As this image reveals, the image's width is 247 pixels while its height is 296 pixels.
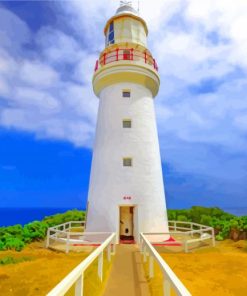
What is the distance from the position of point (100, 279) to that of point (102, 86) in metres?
12.0

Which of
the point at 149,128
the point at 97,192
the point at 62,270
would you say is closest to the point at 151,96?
the point at 149,128

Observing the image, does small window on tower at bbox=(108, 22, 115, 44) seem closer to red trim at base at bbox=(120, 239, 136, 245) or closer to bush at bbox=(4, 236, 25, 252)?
red trim at base at bbox=(120, 239, 136, 245)

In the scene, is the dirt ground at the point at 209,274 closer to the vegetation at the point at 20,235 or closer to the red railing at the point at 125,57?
the vegetation at the point at 20,235

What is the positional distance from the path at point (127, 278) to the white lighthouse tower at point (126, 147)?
3.52 metres

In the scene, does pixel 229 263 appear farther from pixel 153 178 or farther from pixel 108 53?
pixel 108 53

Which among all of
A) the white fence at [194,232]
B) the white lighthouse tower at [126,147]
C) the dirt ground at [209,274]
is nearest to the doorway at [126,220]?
the white lighthouse tower at [126,147]

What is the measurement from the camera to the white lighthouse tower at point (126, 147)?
12.9m

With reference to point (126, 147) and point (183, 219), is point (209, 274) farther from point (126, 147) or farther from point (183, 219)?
point (183, 219)

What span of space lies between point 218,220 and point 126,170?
34.5 ft

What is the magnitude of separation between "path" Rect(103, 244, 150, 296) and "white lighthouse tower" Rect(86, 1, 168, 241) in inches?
139

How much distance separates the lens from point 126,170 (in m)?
13.3

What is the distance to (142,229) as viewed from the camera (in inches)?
499

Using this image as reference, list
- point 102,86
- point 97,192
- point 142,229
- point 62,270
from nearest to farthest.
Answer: point 62,270, point 142,229, point 97,192, point 102,86

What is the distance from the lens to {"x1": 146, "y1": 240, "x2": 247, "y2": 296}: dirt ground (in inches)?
227
